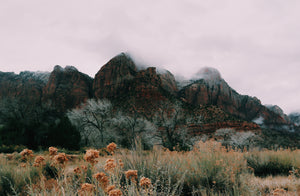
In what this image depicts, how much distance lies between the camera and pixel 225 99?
378ft

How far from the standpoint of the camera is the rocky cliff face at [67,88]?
278ft

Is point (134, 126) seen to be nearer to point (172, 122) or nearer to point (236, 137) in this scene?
point (172, 122)

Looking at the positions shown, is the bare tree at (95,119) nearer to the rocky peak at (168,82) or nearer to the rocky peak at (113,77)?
the rocky peak at (113,77)

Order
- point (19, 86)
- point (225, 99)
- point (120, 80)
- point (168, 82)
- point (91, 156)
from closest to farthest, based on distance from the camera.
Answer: point (91, 156), point (19, 86), point (120, 80), point (168, 82), point (225, 99)

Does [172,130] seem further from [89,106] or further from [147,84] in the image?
[147,84]

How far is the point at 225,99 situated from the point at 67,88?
101161mm

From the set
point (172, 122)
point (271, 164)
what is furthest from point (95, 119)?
point (271, 164)

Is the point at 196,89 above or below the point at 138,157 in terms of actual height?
above

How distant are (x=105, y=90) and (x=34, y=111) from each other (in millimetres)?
55058

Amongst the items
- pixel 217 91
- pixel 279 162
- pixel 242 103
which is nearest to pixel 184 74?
pixel 217 91

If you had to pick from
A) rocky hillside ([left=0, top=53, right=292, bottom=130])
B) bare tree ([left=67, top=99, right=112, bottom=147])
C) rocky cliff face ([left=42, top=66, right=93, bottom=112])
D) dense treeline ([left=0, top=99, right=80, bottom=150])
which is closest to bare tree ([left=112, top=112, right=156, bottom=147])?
bare tree ([left=67, top=99, right=112, bottom=147])

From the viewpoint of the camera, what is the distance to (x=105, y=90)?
90.8 meters

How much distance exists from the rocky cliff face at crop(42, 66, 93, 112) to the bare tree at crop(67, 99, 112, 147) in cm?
5920

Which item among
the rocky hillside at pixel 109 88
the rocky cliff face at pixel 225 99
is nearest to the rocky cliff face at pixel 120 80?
the rocky hillside at pixel 109 88
